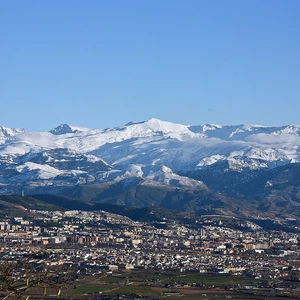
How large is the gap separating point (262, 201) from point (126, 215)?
5280 cm

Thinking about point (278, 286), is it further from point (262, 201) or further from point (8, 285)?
point (262, 201)

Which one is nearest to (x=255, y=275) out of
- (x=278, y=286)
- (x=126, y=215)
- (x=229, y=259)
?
(x=278, y=286)

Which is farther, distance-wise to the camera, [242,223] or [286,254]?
[242,223]

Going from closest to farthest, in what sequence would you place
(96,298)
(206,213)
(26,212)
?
(96,298)
(26,212)
(206,213)

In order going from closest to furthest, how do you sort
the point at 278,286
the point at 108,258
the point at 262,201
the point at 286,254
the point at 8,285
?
the point at 8,285
the point at 278,286
the point at 108,258
the point at 286,254
the point at 262,201

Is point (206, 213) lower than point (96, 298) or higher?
higher

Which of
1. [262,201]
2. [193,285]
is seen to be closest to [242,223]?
[262,201]

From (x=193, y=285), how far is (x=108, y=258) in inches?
906

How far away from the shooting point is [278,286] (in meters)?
64.9

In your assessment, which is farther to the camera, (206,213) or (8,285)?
(206,213)

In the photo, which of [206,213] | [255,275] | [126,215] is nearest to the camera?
[255,275]

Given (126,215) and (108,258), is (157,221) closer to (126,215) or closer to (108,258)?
(126,215)

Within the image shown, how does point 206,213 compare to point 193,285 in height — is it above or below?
above

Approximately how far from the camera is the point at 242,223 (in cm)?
13962
